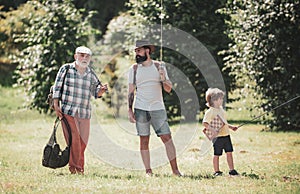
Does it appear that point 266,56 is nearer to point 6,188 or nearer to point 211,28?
point 211,28

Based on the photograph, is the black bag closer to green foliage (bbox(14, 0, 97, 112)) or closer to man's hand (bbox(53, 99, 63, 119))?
man's hand (bbox(53, 99, 63, 119))

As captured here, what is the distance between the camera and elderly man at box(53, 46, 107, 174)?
941cm

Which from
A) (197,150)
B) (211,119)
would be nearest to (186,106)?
(197,150)

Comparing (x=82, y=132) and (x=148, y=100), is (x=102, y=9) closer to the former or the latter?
(x=82, y=132)

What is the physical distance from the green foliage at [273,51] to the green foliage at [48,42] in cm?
579

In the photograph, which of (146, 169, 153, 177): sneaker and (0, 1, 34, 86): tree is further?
(0, 1, 34, 86): tree

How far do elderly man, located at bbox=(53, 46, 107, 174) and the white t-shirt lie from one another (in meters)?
0.59

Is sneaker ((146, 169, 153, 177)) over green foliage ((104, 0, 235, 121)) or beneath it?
beneath

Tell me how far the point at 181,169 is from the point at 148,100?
1.51 metres

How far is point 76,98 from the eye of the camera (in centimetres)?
948

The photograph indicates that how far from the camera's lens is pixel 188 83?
18.8 meters

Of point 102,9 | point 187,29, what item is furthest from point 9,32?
point 187,29

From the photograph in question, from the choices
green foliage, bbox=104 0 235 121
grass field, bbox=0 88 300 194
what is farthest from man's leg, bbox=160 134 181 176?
green foliage, bbox=104 0 235 121

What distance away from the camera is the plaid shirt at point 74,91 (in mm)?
9414
